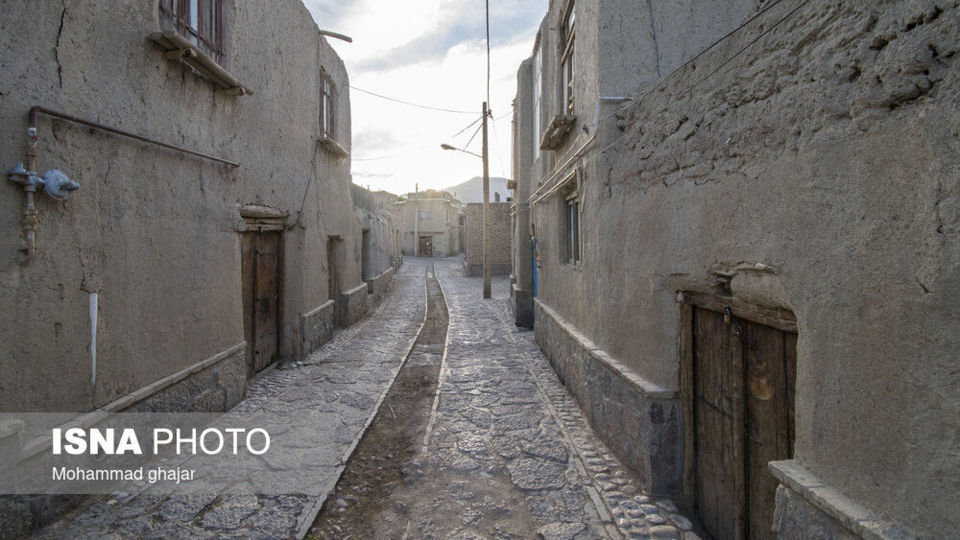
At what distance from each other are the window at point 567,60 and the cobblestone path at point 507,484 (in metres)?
4.33

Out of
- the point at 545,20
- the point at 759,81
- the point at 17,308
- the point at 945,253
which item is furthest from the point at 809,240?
the point at 545,20

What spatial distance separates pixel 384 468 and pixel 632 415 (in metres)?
2.37

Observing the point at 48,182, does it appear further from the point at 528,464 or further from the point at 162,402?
the point at 528,464

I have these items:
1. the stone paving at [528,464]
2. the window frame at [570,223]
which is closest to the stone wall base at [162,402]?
the stone paving at [528,464]

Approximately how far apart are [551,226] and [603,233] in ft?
11.3

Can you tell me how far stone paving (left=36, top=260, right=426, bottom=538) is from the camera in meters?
3.45

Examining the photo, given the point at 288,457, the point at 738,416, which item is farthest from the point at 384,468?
the point at 738,416

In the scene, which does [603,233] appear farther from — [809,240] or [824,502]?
[824,502]

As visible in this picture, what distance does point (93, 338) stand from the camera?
384 cm

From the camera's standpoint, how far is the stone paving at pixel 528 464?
357cm

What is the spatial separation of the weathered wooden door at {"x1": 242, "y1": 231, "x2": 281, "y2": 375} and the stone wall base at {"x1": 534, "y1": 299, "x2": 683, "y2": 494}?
4822mm

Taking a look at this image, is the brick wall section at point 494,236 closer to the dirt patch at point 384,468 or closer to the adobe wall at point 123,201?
the dirt patch at point 384,468

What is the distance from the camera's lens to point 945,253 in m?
1.66

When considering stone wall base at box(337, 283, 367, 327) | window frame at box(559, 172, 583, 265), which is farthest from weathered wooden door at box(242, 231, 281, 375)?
window frame at box(559, 172, 583, 265)
